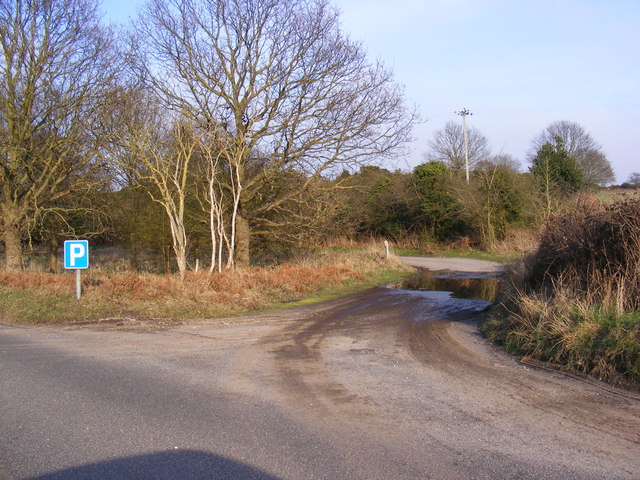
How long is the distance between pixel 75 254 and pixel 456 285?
12684mm

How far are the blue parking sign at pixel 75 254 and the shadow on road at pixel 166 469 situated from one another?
9858 millimetres

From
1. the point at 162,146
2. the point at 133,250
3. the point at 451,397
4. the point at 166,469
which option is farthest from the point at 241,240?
the point at 166,469

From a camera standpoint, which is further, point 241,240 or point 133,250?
point 133,250

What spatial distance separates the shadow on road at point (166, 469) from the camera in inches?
165

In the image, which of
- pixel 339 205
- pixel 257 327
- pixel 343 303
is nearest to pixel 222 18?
pixel 339 205

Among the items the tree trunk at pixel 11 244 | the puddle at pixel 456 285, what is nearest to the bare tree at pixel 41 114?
the tree trunk at pixel 11 244

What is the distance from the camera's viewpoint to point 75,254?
13.3m

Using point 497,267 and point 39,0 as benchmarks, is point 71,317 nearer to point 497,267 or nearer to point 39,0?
point 39,0

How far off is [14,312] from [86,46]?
1245 centimetres

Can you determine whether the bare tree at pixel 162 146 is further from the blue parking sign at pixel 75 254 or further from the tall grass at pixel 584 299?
the tall grass at pixel 584 299

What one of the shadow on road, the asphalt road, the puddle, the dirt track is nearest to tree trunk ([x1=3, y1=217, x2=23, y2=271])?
the asphalt road

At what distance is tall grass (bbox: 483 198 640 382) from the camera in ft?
23.5

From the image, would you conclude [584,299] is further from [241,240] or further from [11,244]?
[11,244]

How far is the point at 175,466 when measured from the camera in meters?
4.39
